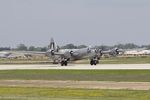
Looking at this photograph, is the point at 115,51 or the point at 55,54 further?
the point at 115,51

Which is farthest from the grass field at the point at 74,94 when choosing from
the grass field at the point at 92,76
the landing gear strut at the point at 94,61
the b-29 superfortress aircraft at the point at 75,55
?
the b-29 superfortress aircraft at the point at 75,55

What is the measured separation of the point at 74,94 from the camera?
31.0 metres

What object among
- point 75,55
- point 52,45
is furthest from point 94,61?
point 52,45

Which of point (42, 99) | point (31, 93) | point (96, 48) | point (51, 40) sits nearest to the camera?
point (42, 99)

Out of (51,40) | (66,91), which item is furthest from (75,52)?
(66,91)

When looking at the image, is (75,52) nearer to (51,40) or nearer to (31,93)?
(51,40)

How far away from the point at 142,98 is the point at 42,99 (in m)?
5.80

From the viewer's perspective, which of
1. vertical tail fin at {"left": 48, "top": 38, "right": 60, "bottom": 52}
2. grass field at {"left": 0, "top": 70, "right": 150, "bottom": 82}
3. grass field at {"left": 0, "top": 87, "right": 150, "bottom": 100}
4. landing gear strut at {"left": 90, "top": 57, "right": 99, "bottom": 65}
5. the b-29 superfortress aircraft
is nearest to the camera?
grass field at {"left": 0, "top": 87, "right": 150, "bottom": 100}

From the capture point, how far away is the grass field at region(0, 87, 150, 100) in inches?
1119

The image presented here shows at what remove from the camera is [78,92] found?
32.2 meters

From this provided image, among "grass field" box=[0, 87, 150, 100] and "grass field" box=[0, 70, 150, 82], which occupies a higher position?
"grass field" box=[0, 70, 150, 82]

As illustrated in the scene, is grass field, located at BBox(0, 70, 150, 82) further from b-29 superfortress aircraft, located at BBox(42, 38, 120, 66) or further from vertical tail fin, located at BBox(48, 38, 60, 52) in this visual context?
vertical tail fin, located at BBox(48, 38, 60, 52)

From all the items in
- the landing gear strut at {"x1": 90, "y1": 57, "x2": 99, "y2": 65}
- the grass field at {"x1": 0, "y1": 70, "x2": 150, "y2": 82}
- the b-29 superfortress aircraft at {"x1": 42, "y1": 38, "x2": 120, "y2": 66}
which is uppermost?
the b-29 superfortress aircraft at {"x1": 42, "y1": 38, "x2": 120, "y2": 66}

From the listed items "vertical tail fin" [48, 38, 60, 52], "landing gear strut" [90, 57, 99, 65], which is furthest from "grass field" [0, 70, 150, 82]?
"vertical tail fin" [48, 38, 60, 52]
